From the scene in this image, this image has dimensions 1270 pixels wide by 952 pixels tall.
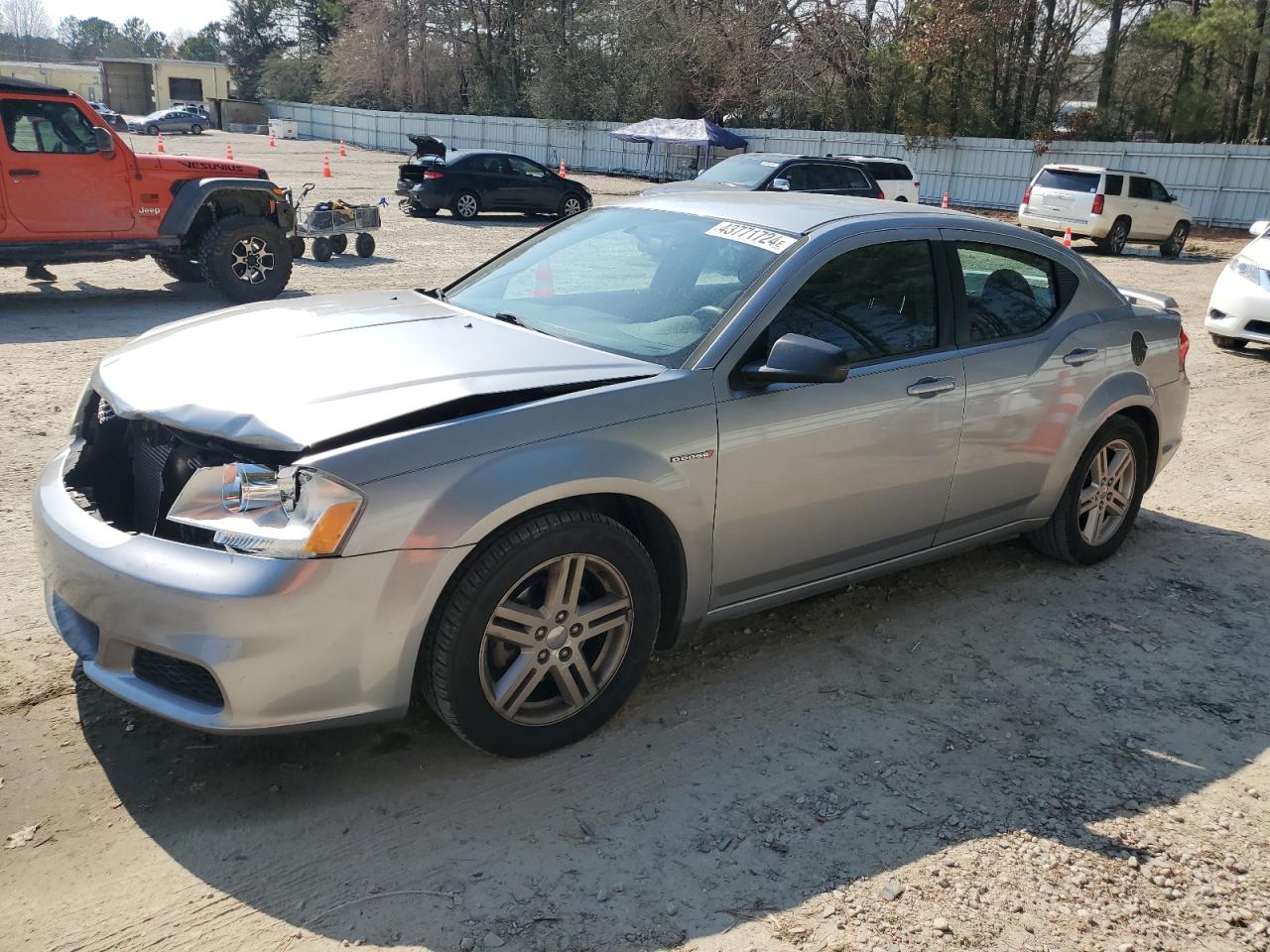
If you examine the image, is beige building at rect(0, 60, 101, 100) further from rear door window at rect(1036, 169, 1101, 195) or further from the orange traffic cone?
the orange traffic cone

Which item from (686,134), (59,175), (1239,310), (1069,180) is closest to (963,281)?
(1239,310)

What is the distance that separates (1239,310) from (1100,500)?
6681 millimetres

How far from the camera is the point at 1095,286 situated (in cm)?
495

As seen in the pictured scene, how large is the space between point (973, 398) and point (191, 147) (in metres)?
46.1

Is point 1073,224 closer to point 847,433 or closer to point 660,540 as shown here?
point 847,433

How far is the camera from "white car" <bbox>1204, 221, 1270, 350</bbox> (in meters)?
10.2

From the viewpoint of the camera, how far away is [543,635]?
10.5 ft

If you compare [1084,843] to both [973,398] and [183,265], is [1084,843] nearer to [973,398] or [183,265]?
[973,398]

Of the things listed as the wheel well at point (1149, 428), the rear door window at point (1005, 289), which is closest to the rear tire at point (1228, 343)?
the wheel well at point (1149, 428)

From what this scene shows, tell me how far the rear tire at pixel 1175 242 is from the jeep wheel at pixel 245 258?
18.3 m

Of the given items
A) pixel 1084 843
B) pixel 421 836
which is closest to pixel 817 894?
pixel 1084 843

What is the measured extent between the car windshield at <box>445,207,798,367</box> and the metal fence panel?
2800 centimetres

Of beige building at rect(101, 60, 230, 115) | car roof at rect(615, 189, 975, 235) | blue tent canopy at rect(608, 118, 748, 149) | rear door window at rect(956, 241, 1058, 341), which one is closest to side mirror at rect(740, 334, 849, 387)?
car roof at rect(615, 189, 975, 235)

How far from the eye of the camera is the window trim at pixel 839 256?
11.8ft
